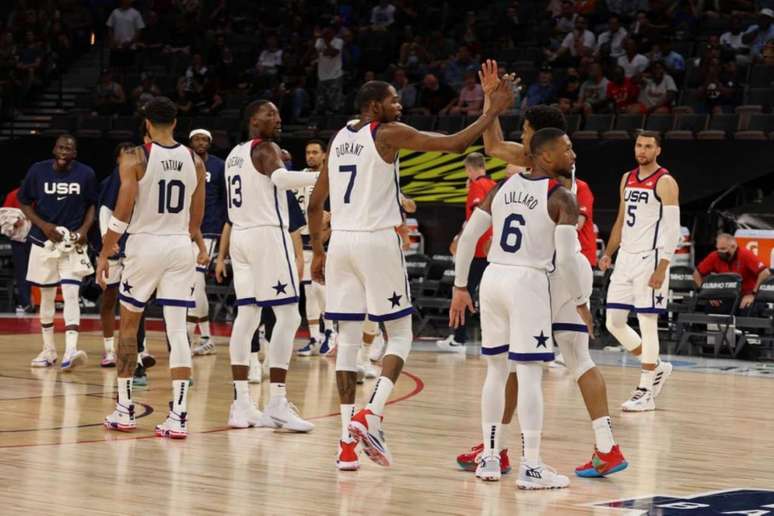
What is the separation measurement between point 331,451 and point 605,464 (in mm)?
1624

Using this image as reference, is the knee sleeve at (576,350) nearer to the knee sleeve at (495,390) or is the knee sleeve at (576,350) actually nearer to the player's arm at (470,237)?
the knee sleeve at (495,390)

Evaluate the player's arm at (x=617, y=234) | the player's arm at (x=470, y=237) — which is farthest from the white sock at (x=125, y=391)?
the player's arm at (x=617, y=234)

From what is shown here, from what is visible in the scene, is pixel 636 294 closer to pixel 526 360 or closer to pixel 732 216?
pixel 526 360

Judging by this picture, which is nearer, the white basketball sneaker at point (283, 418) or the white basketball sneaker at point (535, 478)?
the white basketball sneaker at point (535, 478)

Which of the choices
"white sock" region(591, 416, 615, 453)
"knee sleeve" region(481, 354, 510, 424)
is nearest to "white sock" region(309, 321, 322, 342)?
"white sock" region(591, 416, 615, 453)

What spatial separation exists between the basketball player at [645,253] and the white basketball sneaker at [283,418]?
2.72 metres

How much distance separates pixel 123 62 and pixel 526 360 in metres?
17.9

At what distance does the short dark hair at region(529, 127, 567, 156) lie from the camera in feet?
20.9

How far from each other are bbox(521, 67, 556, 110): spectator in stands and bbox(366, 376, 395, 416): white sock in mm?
11285

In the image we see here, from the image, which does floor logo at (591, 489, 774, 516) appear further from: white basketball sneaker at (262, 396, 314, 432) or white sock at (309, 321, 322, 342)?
white sock at (309, 321, 322, 342)

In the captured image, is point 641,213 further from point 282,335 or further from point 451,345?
point 451,345

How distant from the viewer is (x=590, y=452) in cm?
758

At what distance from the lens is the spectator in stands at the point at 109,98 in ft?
68.5

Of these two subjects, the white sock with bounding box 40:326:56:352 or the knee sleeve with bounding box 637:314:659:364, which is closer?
the knee sleeve with bounding box 637:314:659:364
